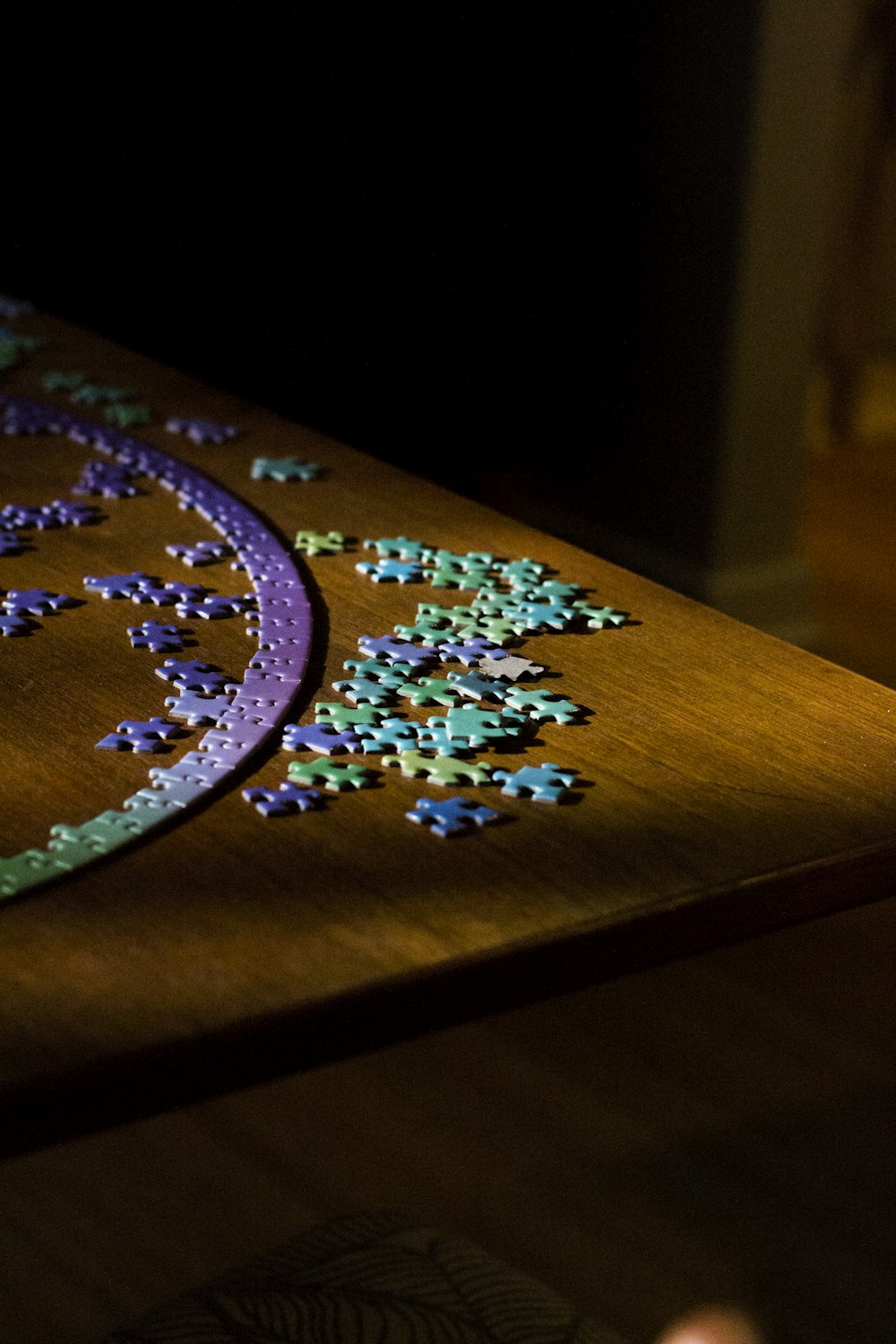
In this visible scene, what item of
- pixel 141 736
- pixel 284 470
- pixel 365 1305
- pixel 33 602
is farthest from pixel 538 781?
pixel 284 470

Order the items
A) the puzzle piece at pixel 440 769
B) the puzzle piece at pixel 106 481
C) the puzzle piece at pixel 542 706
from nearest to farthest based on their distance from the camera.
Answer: the puzzle piece at pixel 440 769, the puzzle piece at pixel 542 706, the puzzle piece at pixel 106 481

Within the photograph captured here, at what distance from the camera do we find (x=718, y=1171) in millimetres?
1822

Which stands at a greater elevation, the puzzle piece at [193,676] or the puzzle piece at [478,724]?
the puzzle piece at [478,724]

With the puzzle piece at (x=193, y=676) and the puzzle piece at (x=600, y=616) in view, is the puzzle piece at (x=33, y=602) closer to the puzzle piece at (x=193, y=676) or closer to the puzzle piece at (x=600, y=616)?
the puzzle piece at (x=193, y=676)

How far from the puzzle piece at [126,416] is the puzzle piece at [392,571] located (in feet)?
1.64

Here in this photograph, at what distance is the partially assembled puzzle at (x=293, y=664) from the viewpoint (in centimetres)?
101

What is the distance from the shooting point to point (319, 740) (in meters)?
1.08

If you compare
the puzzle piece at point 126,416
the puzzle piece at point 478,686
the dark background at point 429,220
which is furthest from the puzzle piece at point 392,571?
the dark background at point 429,220

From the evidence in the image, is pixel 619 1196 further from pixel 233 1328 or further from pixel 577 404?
pixel 577 404

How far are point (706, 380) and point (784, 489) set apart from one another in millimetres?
293

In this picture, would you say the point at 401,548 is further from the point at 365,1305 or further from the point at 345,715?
the point at 365,1305

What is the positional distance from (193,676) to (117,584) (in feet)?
0.72

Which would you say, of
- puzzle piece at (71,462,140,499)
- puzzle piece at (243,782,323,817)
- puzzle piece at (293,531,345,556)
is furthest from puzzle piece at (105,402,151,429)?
puzzle piece at (243,782,323,817)

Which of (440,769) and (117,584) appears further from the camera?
(117,584)
